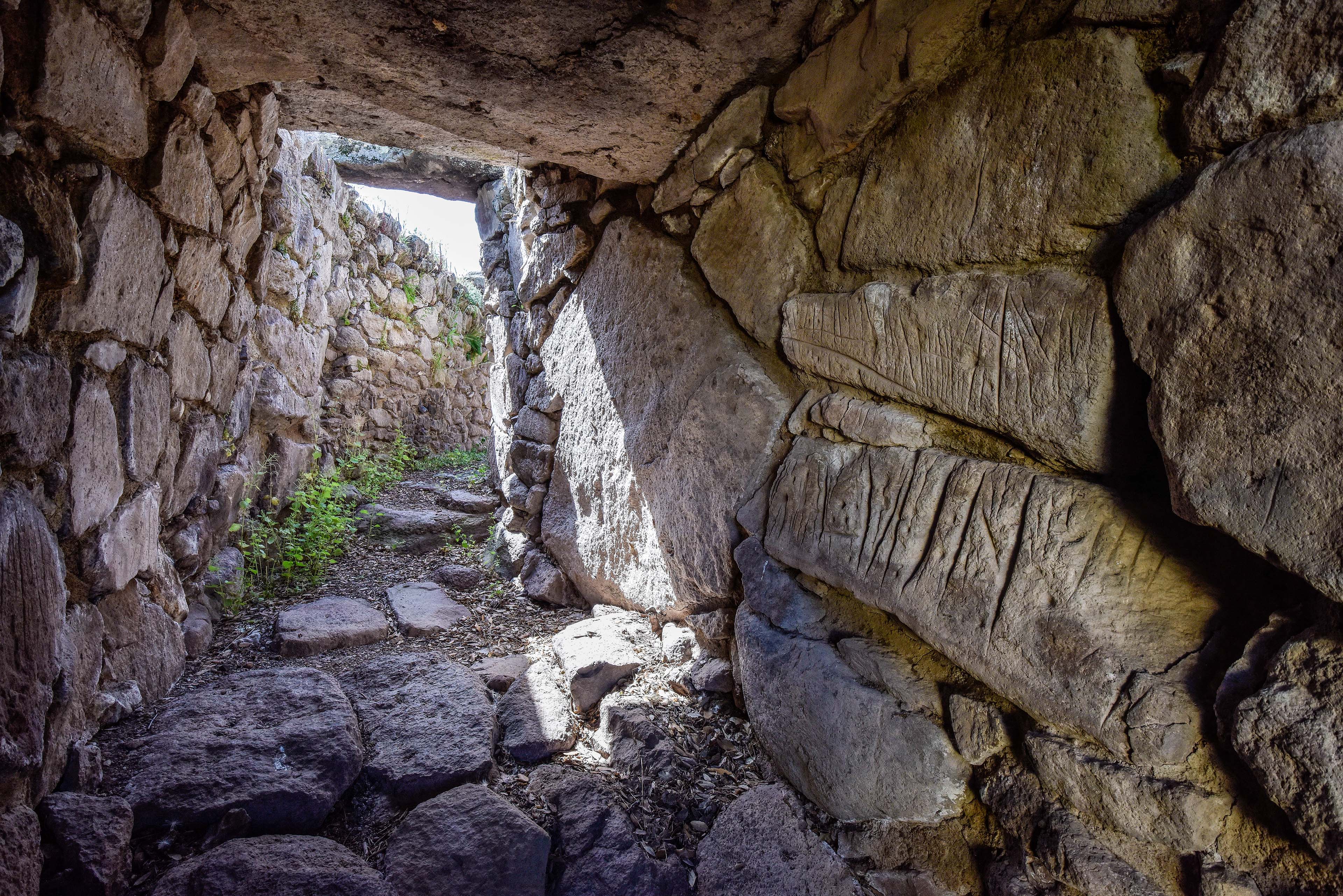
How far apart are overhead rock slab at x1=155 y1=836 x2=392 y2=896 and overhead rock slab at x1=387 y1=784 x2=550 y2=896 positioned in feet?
0.26

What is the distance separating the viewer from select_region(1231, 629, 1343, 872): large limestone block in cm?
93

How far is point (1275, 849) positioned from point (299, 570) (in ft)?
12.0

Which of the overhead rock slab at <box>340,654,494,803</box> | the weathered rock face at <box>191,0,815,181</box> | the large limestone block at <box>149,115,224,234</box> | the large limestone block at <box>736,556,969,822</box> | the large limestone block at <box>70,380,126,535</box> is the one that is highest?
the weathered rock face at <box>191,0,815,181</box>

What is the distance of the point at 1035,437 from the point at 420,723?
6.47 feet

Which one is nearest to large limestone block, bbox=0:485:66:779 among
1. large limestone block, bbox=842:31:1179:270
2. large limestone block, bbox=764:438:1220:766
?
large limestone block, bbox=764:438:1220:766

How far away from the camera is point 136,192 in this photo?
1.88 m

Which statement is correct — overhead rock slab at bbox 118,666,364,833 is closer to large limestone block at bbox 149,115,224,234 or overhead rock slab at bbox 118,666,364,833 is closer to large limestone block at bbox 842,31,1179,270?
large limestone block at bbox 149,115,224,234

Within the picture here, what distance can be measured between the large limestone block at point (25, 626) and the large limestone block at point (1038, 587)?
6.19 feet

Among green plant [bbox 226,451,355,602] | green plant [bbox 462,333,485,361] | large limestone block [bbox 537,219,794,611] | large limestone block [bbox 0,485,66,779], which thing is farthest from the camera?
green plant [bbox 462,333,485,361]

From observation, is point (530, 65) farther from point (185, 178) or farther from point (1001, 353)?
point (1001, 353)

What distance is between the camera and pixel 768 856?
66.8 inches

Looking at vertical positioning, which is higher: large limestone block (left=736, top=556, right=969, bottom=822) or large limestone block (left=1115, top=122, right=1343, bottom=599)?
large limestone block (left=1115, top=122, right=1343, bottom=599)

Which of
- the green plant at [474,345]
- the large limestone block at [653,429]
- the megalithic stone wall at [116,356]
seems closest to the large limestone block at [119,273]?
the megalithic stone wall at [116,356]

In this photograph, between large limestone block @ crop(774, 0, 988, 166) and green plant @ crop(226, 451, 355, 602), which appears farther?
green plant @ crop(226, 451, 355, 602)
